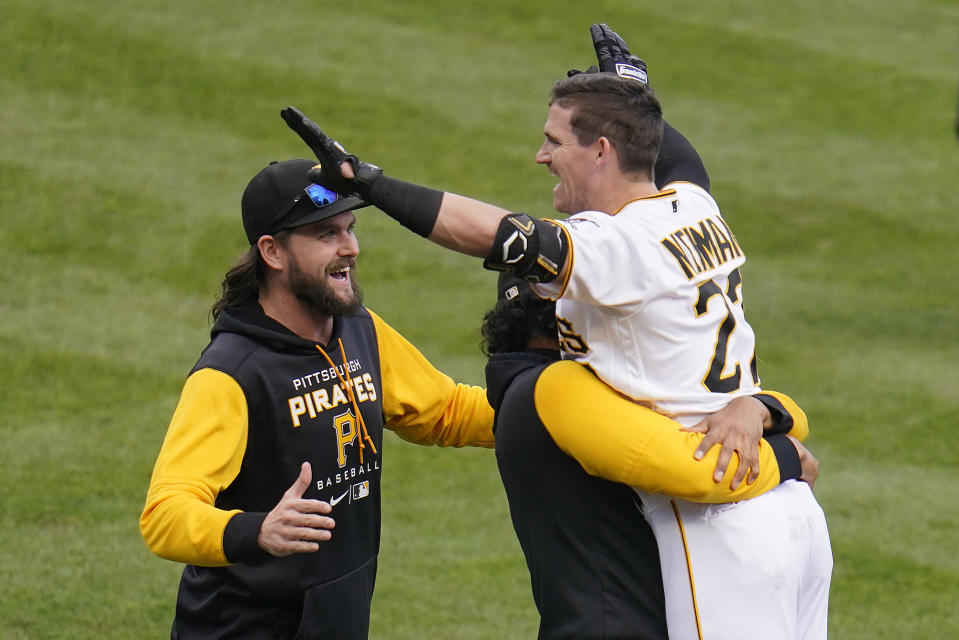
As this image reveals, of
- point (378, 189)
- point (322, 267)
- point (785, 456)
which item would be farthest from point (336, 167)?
point (785, 456)

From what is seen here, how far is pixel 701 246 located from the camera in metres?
3.58

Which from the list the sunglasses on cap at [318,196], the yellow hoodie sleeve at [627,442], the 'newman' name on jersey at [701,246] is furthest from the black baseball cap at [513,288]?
the sunglasses on cap at [318,196]

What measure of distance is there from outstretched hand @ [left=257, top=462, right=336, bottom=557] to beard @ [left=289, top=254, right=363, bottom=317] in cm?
82

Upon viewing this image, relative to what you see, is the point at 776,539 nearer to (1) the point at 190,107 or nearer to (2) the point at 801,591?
(2) the point at 801,591

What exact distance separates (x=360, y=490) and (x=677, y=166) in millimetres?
1455

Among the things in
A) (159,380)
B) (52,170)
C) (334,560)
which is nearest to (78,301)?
(159,380)

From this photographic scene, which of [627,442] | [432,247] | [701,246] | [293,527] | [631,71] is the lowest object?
[432,247]

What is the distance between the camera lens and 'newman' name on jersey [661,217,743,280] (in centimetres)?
347

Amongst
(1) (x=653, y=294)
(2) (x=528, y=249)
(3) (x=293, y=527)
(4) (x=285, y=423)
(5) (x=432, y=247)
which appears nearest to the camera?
(2) (x=528, y=249)

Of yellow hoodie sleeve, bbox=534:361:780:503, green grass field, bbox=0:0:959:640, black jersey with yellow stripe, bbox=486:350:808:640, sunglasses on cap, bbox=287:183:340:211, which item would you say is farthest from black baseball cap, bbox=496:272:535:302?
green grass field, bbox=0:0:959:640

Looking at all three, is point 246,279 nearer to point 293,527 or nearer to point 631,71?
point 293,527

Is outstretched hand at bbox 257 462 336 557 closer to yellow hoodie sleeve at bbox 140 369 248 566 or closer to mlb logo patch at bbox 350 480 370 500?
yellow hoodie sleeve at bbox 140 369 248 566

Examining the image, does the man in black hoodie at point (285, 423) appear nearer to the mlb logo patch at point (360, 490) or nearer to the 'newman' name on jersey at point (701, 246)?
the mlb logo patch at point (360, 490)

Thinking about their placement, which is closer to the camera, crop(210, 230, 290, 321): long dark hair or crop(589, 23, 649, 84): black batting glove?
crop(210, 230, 290, 321): long dark hair
